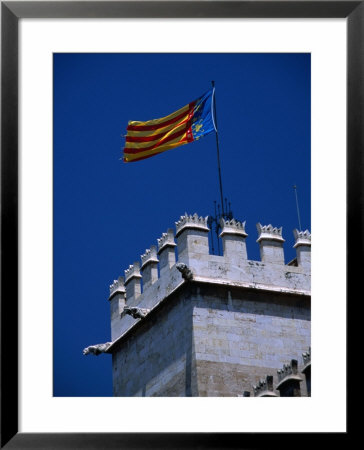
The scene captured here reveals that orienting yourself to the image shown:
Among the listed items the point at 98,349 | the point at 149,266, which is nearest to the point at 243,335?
the point at 98,349

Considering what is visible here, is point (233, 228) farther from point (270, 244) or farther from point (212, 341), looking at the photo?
point (212, 341)

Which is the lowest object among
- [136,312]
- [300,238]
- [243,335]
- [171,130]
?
[243,335]

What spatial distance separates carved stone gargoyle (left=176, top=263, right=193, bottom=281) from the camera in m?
24.6

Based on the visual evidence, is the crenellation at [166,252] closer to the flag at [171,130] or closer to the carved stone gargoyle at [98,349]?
the carved stone gargoyle at [98,349]

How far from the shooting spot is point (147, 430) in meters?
12.7

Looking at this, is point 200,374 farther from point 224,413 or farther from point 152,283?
point 224,413

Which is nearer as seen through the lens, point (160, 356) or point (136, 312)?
point (160, 356)

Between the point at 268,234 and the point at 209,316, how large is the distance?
262 cm

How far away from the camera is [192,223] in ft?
84.7

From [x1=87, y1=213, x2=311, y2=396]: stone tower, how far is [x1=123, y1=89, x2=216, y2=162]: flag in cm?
234

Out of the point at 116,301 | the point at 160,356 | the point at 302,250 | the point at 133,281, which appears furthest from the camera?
the point at 116,301

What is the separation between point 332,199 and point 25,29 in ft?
11.3

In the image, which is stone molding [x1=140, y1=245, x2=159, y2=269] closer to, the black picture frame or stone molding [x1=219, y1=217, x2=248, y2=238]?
stone molding [x1=219, y1=217, x2=248, y2=238]

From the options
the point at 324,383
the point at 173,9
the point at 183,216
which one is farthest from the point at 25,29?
the point at 183,216
